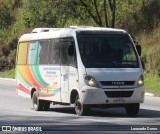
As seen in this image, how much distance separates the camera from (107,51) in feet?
62.0

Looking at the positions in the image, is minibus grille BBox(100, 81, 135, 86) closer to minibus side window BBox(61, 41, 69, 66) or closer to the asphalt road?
the asphalt road

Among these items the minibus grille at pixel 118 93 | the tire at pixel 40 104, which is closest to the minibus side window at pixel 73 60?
the minibus grille at pixel 118 93

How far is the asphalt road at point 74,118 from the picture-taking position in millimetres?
15508

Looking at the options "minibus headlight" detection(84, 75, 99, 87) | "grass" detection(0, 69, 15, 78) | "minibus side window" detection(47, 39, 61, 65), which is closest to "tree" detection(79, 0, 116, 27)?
"grass" detection(0, 69, 15, 78)

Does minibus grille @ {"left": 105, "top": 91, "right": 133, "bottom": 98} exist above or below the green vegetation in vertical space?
below

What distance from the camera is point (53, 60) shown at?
66.6 feet

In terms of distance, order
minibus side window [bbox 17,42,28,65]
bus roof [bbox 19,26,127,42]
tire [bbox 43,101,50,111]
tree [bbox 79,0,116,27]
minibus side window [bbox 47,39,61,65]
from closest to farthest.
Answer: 1. bus roof [bbox 19,26,127,42]
2. minibus side window [bbox 47,39,61,65]
3. tire [bbox 43,101,50,111]
4. minibus side window [bbox 17,42,28,65]
5. tree [bbox 79,0,116,27]

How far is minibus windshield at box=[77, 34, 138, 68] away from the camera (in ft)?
61.2

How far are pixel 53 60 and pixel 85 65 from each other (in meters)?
2.15

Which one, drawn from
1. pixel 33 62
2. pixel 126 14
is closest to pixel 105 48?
pixel 33 62

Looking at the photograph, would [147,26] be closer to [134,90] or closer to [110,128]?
[134,90]

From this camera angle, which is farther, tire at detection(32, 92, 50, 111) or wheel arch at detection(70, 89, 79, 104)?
tire at detection(32, 92, 50, 111)

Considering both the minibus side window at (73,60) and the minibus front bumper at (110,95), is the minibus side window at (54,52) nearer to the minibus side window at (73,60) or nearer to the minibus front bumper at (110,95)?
the minibus side window at (73,60)

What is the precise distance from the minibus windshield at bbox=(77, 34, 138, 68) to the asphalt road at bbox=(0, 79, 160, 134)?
1.61 metres
